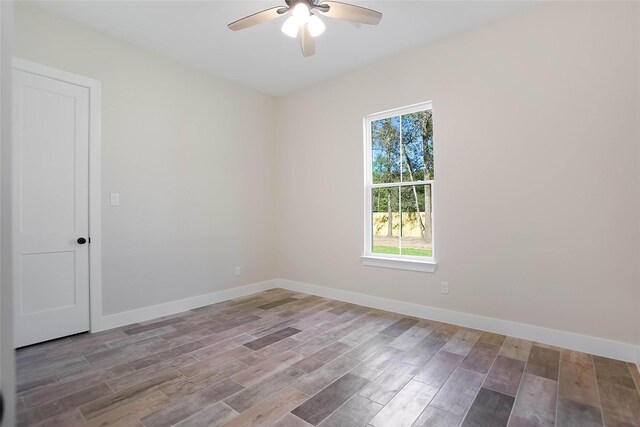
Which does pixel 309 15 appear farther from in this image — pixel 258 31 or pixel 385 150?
pixel 385 150

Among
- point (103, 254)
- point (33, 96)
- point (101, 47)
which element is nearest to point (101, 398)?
point (103, 254)

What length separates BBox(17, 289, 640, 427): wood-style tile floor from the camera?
1.78 meters

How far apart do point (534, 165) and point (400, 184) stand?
1.33m

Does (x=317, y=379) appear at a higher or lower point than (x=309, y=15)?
lower

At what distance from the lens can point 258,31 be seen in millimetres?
3131

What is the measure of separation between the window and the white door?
120 inches

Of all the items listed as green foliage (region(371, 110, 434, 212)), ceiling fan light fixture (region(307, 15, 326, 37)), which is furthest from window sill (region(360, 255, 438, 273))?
ceiling fan light fixture (region(307, 15, 326, 37))

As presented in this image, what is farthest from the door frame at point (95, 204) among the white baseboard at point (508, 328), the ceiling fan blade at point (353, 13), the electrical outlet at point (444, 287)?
the electrical outlet at point (444, 287)

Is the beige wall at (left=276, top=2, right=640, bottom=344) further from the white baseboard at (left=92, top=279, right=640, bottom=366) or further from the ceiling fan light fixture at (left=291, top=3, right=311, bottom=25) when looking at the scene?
the ceiling fan light fixture at (left=291, top=3, right=311, bottom=25)

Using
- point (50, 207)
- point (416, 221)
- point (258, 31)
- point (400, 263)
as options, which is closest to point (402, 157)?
point (416, 221)

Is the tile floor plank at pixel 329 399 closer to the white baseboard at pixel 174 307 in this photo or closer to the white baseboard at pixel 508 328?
the white baseboard at pixel 508 328

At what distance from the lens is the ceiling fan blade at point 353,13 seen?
7.42ft

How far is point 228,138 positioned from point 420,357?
351 cm

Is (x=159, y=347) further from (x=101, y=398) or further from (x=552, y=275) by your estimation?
(x=552, y=275)
